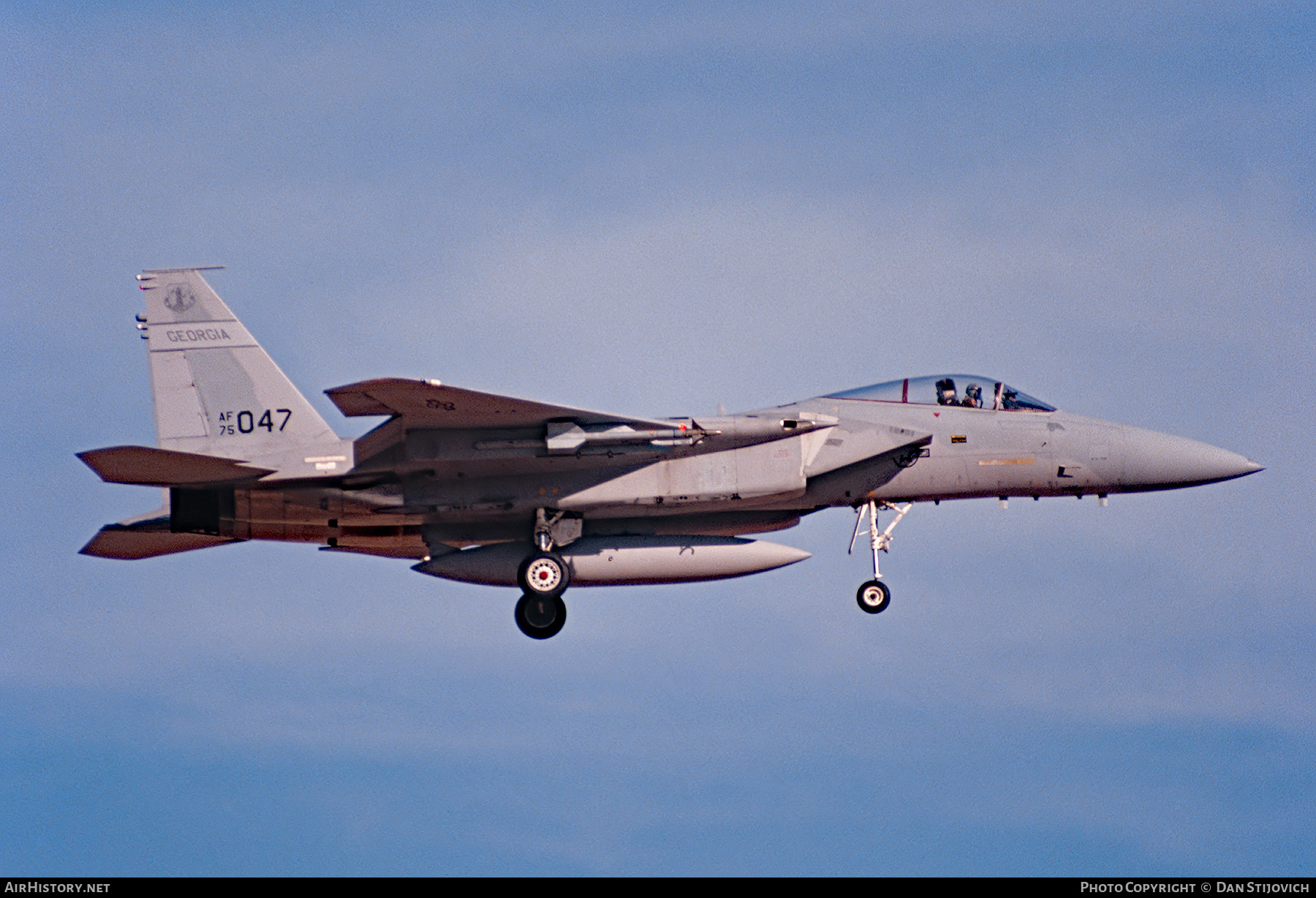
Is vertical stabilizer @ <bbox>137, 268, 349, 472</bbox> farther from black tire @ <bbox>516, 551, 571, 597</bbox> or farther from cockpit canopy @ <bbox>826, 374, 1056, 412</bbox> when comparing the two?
cockpit canopy @ <bbox>826, 374, 1056, 412</bbox>

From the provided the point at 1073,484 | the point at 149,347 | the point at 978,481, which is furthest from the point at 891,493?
the point at 149,347

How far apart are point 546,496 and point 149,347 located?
5756 millimetres

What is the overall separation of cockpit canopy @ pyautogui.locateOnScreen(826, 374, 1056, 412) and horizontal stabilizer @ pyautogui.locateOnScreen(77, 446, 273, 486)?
27.0ft

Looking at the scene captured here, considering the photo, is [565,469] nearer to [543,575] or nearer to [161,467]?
[543,575]

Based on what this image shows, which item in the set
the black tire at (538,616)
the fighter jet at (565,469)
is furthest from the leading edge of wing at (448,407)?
the black tire at (538,616)

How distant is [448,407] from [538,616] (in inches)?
141

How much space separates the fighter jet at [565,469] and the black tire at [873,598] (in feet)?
0.15

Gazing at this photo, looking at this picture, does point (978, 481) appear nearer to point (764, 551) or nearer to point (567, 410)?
point (764, 551)

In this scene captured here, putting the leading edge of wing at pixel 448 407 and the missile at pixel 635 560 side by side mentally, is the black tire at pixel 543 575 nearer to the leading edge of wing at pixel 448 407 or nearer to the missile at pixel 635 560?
the missile at pixel 635 560

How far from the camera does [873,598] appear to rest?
22.4m

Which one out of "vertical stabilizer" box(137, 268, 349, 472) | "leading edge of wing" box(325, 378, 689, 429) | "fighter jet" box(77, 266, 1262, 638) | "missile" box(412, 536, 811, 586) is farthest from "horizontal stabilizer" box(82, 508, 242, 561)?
"leading edge of wing" box(325, 378, 689, 429)

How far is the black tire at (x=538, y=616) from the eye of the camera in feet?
72.4

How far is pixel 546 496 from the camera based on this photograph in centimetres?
2162

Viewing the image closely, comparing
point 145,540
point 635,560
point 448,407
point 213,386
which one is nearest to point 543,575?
point 635,560
